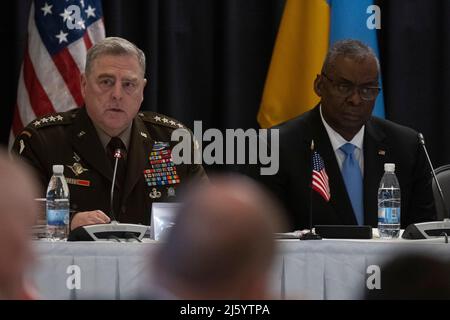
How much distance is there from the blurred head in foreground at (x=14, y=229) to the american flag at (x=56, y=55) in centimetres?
463

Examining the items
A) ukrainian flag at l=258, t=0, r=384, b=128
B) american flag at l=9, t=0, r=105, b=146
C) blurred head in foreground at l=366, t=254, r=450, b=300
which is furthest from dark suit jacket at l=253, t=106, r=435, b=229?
blurred head in foreground at l=366, t=254, r=450, b=300

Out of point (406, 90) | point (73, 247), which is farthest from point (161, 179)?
point (406, 90)

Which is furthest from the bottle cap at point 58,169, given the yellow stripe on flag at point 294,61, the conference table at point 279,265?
the yellow stripe on flag at point 294,61

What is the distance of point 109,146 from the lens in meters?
4.24

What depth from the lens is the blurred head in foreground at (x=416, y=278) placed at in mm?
927

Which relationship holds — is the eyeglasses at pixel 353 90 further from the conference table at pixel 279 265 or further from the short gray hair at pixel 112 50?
the conference table at pixel 279 265

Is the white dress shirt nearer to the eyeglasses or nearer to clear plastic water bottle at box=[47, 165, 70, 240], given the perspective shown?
the eyeglasses

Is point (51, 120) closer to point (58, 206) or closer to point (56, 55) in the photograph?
point (58, 206)

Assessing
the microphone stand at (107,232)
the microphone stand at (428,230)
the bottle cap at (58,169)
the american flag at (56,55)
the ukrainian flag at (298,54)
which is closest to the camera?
the microphone stand at (107,232)

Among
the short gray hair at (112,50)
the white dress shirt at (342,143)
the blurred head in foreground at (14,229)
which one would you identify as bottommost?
the blurred head in foreground at (14,229)

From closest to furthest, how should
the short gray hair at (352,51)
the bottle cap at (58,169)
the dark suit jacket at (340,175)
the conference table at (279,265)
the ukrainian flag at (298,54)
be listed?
the conference table at (279,265), the bottle cap at (58,169), the dark suit jacket at (340,175), the short gray hair at (352,51), the ukrainian flag at (298,54)

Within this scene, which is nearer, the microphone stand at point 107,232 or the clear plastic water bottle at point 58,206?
the microphone stand at point 107,232

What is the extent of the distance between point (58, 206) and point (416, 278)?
9.51 ft

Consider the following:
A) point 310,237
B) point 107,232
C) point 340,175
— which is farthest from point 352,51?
point 107,232
